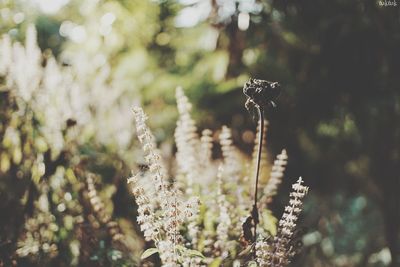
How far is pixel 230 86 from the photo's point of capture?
10.1 feet

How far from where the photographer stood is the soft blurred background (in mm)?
2432

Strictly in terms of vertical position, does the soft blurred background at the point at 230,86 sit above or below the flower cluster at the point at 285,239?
above

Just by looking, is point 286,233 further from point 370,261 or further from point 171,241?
point 370,261

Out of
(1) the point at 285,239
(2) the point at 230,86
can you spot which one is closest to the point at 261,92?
(1) the point at 285,239

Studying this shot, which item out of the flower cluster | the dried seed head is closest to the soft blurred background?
the flower cluster

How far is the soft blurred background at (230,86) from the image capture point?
243 cm

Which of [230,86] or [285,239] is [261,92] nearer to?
[285,239]

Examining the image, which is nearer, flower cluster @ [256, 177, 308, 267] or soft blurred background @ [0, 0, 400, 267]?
flower cluster @ [256, 177, 308, 267]

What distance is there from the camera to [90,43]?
357cm

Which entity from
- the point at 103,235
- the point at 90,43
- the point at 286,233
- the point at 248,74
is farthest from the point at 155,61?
the point at 286,233

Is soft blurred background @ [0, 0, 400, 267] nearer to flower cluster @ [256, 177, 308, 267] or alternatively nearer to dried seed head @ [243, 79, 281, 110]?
flower cluster @ [256, 177, 308, 267]

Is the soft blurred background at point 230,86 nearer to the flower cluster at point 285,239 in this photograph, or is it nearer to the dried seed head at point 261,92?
the flower cluster at point 285,239

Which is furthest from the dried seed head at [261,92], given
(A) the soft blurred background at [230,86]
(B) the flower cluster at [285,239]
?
(A) the soft blurred background at [230,86]

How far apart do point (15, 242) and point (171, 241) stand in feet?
3.20
